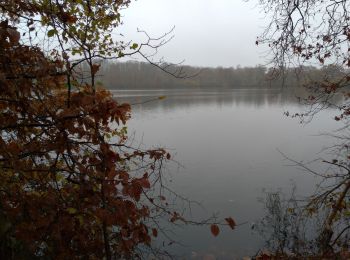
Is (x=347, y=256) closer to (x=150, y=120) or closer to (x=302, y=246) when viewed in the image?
(x=302, y=246)

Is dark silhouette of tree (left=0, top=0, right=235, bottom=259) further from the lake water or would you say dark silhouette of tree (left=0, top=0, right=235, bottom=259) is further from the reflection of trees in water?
the reflection of trees in water

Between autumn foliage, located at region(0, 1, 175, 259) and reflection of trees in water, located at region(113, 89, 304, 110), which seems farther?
reflection of trees in water, located at region(113, 89, 304, 110)

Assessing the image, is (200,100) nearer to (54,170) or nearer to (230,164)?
(230,164)

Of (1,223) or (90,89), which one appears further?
(90,89)

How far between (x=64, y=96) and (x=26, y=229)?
3.94 ft

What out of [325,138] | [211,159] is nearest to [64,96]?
[211,159]

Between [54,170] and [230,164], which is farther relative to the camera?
[230,164]

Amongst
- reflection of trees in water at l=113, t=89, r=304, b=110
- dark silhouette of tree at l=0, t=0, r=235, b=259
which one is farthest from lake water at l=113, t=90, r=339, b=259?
reflection of trees in water at l=113, t=89, r=304, b=110

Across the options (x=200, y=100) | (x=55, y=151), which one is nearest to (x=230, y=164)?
(x=55, y=151)

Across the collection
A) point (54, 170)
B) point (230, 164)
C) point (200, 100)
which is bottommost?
point (230, 164)

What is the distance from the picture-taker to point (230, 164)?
12.2 meters

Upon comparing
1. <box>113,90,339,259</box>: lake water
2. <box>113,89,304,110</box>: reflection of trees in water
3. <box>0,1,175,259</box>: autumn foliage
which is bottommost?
<box>113,90,339,259</box>: lake water

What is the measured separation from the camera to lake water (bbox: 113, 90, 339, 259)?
720 cm

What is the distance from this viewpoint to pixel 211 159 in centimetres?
1283
